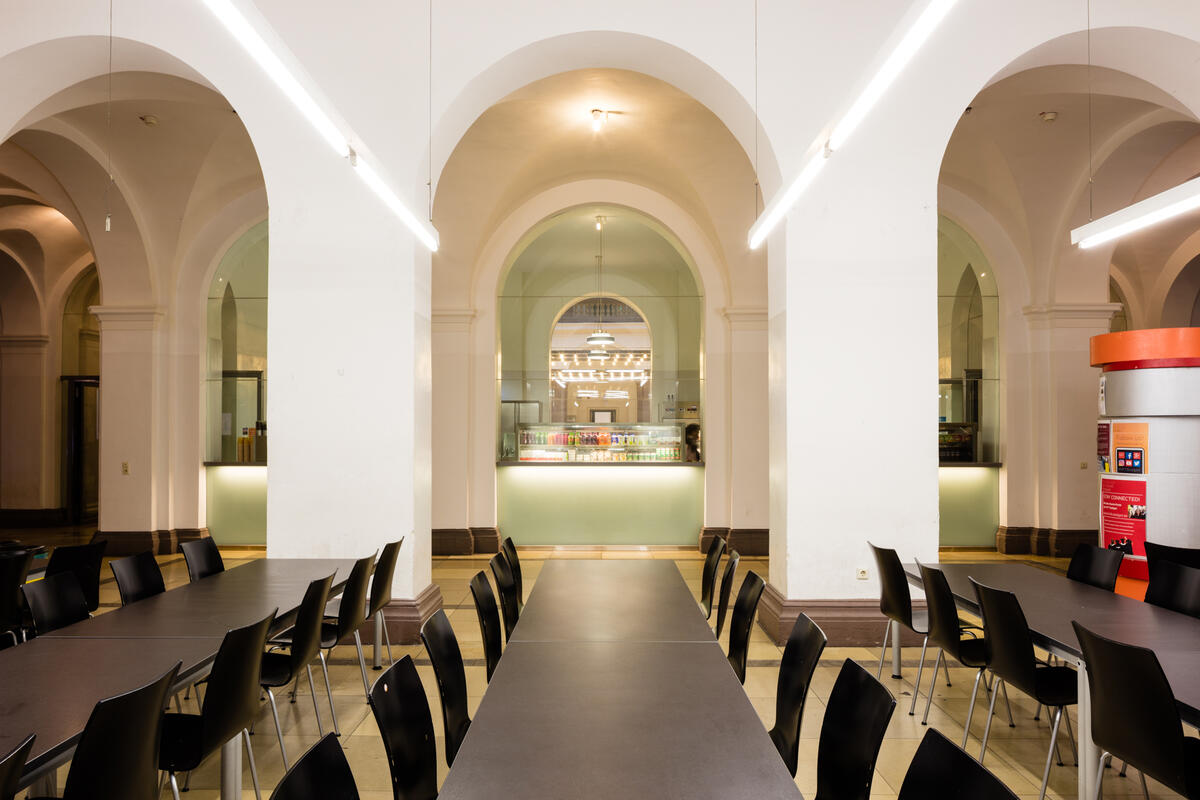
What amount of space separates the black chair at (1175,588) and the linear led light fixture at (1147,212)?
1.80 meters

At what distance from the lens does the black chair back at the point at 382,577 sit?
163 inches

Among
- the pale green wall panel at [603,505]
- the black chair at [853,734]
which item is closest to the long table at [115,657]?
the black chair at [853,734]

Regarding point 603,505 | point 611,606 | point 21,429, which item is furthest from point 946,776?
point 21,429

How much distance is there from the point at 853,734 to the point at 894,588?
2.10 m

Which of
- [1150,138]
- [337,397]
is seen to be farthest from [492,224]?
[1150,138]

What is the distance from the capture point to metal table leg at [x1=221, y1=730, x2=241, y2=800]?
253 centimetres

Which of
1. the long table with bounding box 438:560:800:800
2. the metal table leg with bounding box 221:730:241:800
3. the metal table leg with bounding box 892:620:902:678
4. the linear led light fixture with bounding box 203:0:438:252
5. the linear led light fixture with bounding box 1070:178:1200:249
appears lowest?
the metal table leg with bounding box 892:620:902:678

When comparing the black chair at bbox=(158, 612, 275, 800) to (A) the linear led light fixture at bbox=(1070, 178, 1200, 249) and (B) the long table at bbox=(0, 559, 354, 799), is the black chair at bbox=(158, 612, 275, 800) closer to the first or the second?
(B) the long table at bbox=(0, 559, 354, 799)

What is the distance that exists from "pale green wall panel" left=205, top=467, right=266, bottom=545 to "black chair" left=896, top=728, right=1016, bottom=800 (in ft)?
28.6

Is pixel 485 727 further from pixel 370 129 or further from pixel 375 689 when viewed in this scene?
pixel 370 129

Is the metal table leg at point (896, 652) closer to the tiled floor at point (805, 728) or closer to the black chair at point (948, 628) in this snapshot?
the tiled floor at point (805, 728)

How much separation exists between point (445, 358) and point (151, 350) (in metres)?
3.52

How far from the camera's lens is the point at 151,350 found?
832cm

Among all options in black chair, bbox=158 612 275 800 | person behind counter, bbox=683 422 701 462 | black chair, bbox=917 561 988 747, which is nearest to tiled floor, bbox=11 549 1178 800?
black chair, bbox=917 561 988 747
